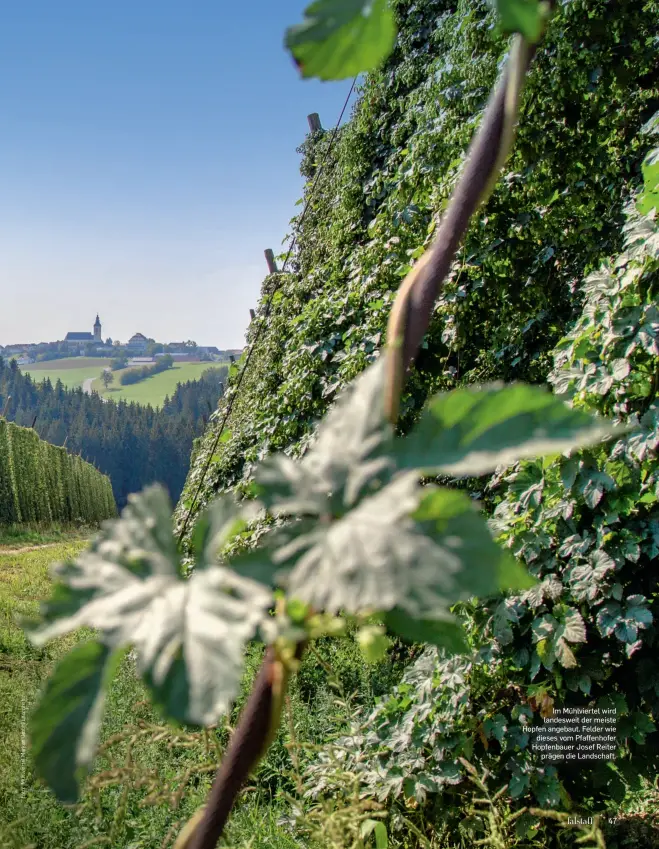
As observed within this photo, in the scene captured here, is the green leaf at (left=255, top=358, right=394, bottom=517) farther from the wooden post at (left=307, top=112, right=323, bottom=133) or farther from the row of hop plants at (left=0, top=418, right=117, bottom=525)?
the row of hop plants at (left=0, top=418, right=117, bottom=525)

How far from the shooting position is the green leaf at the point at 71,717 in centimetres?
11

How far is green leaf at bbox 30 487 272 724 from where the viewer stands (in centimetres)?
11

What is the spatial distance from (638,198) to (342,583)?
6.84 ft

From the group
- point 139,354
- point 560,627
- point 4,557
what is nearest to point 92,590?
point 560,627

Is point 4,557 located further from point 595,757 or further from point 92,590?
point 92,590

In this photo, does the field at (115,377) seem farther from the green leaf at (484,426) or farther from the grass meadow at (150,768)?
→ the green leaf at (484,426)

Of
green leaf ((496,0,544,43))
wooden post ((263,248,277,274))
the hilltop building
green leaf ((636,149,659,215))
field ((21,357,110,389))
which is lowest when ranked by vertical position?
green leaf ((496,0,544,43))

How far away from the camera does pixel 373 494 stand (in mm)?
123

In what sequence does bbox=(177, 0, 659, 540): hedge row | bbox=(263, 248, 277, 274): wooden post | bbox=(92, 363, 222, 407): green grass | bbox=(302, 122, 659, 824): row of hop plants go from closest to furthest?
bbox=(302, 122, 659, 824): row of hop plants
bbox=(177, 0, 659, 540): hedge row
bbox=(263, 248, 277, 274): wooden post
bbox=(92, 363, 222, 407): green grass

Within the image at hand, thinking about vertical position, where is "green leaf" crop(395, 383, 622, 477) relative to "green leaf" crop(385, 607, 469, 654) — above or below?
above

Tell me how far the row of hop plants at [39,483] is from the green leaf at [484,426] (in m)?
16.1

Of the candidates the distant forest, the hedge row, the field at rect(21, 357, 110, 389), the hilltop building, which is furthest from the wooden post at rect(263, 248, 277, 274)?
the hilltop building

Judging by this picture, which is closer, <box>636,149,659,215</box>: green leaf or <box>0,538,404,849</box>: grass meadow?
<box>0,538,404,849</box>: grass meadow

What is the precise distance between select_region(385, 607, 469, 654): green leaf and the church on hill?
86731 millimetres
